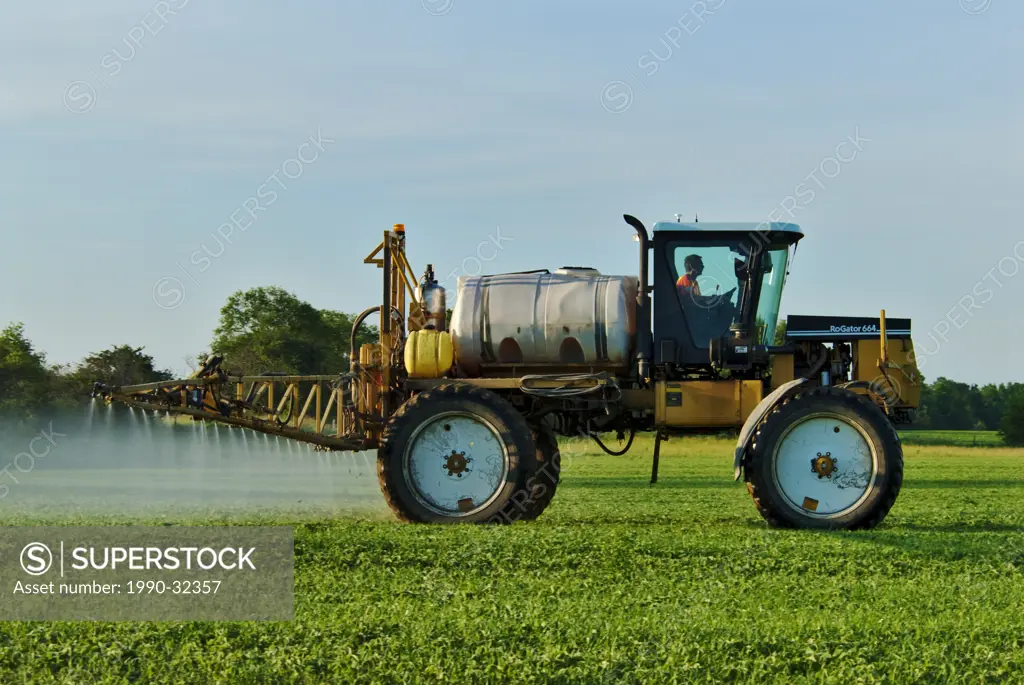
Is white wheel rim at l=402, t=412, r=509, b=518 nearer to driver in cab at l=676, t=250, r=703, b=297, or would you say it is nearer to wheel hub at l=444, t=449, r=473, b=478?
wheel hub at l=444, t=449, r=473, b=478

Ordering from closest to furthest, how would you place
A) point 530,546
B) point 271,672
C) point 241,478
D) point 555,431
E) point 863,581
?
point 271,672, point 863,581, point 530,546, point 555,431, point 241,478

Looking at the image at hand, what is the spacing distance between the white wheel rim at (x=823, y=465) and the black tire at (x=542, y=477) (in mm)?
2789

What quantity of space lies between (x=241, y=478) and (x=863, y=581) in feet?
50.5

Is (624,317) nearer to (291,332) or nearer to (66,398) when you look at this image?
(66,398)

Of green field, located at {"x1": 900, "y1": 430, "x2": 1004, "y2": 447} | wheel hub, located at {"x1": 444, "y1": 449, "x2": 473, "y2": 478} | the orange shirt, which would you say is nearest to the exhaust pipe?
the orange shirt

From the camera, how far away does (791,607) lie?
27.0 feet

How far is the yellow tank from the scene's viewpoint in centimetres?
1391

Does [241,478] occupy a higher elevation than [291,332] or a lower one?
lower

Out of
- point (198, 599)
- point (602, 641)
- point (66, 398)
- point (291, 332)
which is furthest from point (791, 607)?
point (291, 332)

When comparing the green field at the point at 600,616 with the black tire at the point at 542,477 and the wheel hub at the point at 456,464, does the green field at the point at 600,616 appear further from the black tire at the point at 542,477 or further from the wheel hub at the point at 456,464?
the wheel hub at the point at 456,464

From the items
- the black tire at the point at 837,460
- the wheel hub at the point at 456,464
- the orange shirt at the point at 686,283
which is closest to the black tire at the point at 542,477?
the wheel hub at the point at 456,464

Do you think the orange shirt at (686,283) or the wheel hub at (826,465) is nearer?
the wheel hub at (826,465)

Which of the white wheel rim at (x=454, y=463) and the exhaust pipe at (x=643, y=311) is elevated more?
the exhaust pipe at (x=643, y=311)

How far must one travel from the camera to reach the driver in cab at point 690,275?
14.0m
